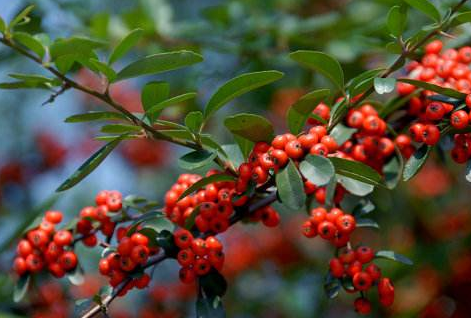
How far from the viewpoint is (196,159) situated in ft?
5.98

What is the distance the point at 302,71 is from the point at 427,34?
1.86 m

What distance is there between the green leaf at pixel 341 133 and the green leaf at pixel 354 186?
0.38 ft

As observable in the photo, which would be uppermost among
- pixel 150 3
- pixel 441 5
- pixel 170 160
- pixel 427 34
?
pixel 427 34

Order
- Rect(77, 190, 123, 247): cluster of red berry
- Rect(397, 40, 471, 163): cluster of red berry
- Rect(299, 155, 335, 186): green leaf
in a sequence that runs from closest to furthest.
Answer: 1. Rect(299, 155, 335, 186): green leaf
2. Rect(397, 40, 471, 163): cluster of red berry
3. Rect(77, 190, 123, 247): cluster of red berry

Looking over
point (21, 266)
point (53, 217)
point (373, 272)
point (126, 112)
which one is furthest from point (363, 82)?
point (21, 266)

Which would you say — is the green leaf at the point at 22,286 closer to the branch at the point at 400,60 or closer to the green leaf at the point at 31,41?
the green leaf at the point at 31,41

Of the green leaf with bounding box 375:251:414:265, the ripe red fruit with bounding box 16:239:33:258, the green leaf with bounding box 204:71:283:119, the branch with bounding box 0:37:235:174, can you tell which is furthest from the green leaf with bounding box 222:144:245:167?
the ripe red fruit with bounding box 16:239:33:258

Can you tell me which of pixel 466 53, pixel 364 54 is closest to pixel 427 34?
pixel 466 53

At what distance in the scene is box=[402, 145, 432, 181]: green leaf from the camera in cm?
183

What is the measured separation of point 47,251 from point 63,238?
0.24ft

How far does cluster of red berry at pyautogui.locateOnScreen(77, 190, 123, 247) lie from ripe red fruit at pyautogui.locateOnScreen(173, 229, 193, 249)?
0.85 feet

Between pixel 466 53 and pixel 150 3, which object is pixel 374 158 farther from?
pixel 150 3

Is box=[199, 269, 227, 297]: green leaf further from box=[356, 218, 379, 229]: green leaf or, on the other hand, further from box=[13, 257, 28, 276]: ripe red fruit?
box=[13, 257, 28, 276]: ripe red fruit

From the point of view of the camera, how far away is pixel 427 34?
1905mm
